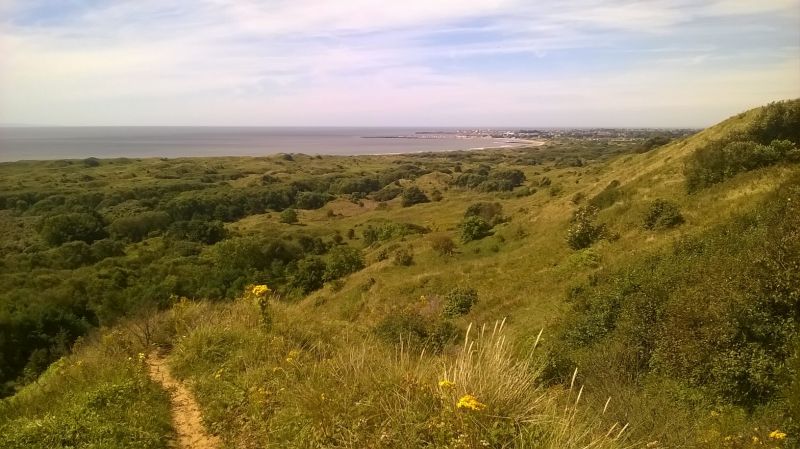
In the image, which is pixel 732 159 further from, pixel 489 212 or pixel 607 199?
pixel 489 212

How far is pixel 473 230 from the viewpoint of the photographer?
3503 centimetres

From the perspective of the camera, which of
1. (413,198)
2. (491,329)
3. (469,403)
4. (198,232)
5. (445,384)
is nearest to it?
(469,403)

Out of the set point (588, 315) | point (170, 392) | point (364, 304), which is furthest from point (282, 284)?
point (170, 392)

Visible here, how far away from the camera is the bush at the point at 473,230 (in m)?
34.8

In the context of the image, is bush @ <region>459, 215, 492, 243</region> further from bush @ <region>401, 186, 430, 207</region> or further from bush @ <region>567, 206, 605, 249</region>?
bush @ <region>401, 186, 430, 207</region>

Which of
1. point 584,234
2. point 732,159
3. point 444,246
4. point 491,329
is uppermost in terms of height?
point 732,159

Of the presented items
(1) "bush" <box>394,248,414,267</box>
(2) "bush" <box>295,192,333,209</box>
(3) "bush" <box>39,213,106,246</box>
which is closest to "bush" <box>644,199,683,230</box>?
(1) "bush" <box>394,248,414,267</box>

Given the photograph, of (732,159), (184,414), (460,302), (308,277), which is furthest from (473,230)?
(184,414)

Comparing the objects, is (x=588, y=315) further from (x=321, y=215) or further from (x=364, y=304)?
(x=321, y=215)

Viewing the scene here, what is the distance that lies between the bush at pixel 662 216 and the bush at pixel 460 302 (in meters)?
8.04

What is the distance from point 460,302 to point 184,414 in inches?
604

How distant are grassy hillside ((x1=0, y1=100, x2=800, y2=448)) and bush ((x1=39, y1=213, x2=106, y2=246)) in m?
11.5

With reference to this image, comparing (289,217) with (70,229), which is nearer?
(70,229)

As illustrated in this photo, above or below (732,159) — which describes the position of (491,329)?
below
